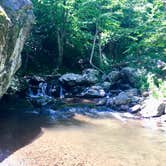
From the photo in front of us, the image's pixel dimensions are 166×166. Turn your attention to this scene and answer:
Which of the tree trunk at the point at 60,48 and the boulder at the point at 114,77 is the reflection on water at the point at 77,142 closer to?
the boulder at the point at 114,77

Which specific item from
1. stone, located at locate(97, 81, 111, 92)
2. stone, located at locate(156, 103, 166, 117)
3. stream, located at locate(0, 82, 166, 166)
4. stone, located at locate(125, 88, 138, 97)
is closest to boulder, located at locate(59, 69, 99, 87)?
stone, located at locate(97, 81, 111, 92)

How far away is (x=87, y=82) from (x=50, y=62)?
16.2 feet

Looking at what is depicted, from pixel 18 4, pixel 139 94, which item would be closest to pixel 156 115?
pixel 139 94

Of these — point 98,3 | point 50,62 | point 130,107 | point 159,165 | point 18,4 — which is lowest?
point 159,165

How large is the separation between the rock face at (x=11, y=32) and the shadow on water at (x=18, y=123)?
65.8 inches

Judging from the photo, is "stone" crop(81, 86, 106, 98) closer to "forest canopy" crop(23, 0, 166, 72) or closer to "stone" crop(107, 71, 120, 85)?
"stone" crop(107, 71, 120, 85)

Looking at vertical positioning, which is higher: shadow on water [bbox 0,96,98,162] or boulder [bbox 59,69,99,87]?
boulder [bbox 59,69,99,87]

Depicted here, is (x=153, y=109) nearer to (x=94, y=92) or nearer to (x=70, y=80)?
(x=94, y=92)

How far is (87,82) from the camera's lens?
2506 cm

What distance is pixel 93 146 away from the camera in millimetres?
13477

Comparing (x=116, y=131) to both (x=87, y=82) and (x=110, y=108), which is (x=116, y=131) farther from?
(x=87, y=82)

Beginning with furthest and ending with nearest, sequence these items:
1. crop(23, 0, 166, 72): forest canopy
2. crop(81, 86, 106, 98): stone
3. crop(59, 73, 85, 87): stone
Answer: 1. crop(23, 0, 166, 72): forest canopy
2. crop(59, 73, 85, 87): stone
3. crop(81, 86, 106, 98): stone

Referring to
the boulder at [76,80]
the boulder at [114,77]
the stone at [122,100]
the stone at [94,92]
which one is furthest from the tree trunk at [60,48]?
the stone at [122,100]

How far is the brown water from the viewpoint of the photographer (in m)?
11.8
